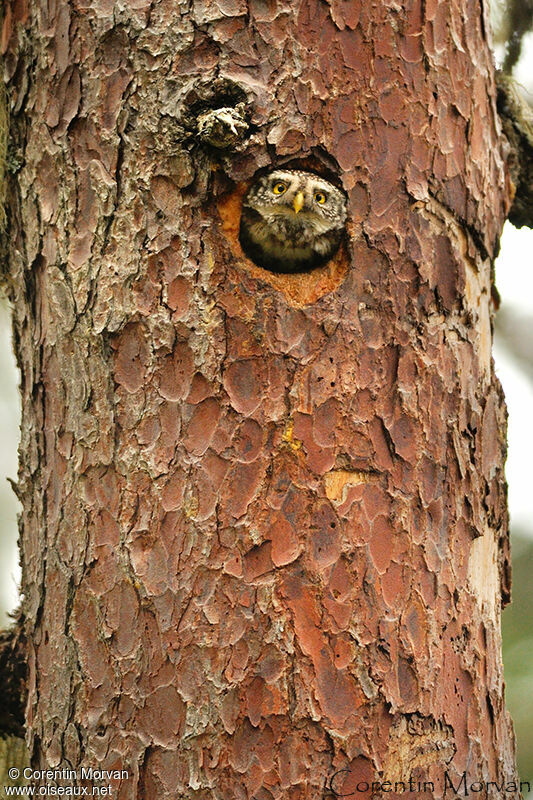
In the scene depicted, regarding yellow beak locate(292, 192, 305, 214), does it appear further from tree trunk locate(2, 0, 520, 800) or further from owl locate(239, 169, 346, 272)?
tree trunk locate(2, 0, 520, 800)

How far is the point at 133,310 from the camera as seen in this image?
2.24 metres

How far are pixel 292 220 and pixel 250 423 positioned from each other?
57 centimetres

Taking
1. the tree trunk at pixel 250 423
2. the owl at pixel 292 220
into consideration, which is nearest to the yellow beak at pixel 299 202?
the owl at pixel 292 220

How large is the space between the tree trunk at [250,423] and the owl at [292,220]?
0.06 metres

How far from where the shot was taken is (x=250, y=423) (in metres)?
2.18

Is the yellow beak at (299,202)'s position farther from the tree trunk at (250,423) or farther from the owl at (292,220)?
the tree trunk at (250,423)

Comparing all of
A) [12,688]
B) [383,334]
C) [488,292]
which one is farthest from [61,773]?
[488,292]

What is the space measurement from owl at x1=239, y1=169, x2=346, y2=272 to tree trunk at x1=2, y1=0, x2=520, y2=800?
0.06m

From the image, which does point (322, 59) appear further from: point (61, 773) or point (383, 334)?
point (61, 773)

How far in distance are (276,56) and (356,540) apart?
1.25m

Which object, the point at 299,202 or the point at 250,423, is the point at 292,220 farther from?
the point at 250,423

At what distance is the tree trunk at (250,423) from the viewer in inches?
82.4

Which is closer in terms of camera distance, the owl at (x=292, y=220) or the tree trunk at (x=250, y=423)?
the tree trunk at (x=250, y=423)

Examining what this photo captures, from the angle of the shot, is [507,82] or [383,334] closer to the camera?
[383,334]
